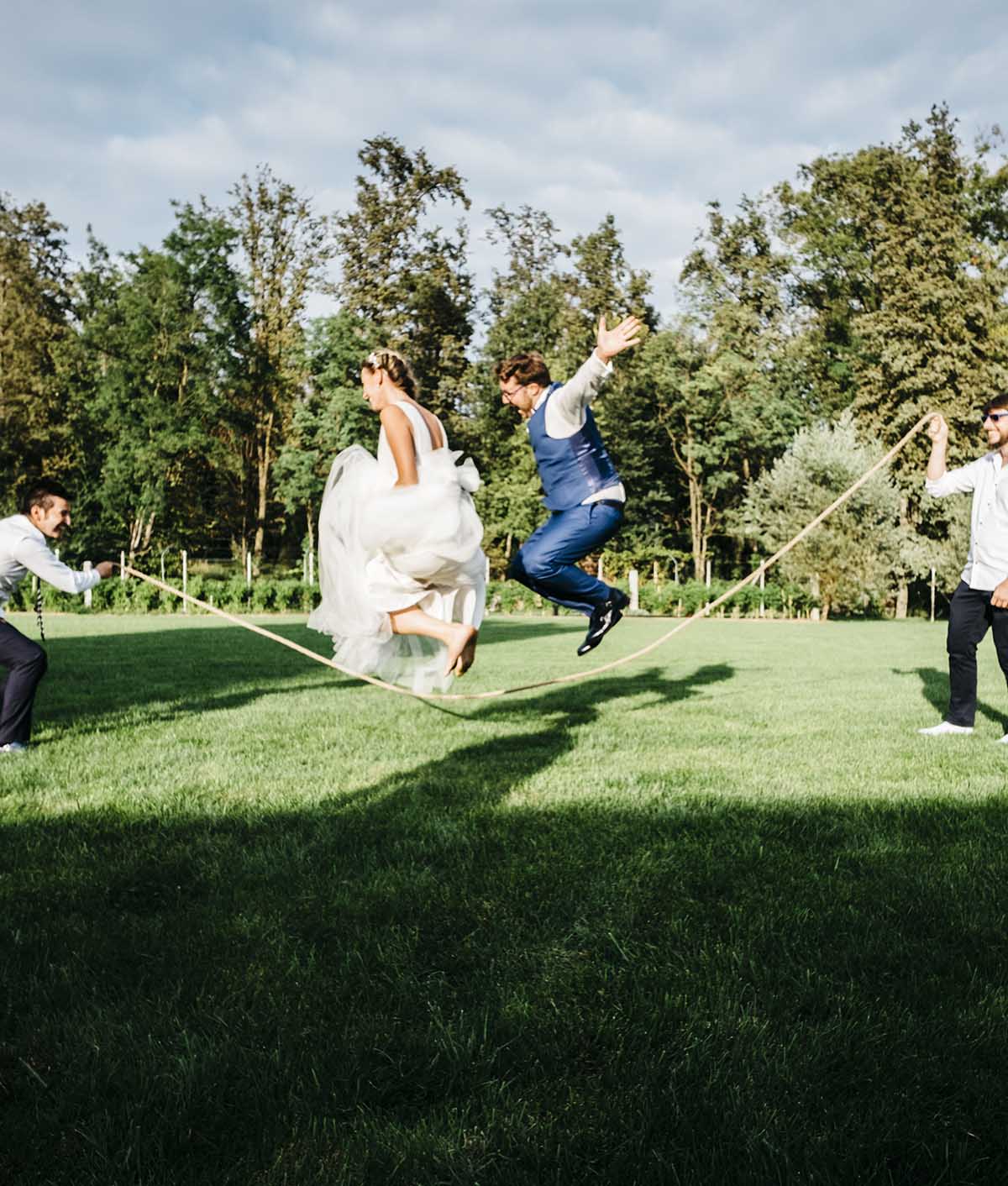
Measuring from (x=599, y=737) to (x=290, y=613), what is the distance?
29128 millimetres

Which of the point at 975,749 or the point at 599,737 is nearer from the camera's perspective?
the point at 975,749

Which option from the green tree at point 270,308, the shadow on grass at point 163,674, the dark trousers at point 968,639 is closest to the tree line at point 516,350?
the green tree at point 270,308

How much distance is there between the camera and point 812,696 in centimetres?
1179

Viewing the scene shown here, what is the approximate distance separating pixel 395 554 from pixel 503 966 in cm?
325

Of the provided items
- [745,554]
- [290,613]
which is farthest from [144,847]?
[745,554]

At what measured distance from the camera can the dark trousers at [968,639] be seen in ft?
28.5

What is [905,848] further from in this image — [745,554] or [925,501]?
[745,554]

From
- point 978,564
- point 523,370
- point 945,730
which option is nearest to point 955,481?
point 978,564

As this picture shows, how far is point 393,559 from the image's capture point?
20.5ft

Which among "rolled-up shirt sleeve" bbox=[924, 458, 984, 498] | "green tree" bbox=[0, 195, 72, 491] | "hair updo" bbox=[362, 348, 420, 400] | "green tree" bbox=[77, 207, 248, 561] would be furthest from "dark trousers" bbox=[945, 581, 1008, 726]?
"green tree" bbox=[0, 195, 72, 491]

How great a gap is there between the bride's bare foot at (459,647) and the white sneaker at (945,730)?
4827 mm

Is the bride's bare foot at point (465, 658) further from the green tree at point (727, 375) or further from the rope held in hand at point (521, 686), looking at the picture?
the green tree at point (727, 375)

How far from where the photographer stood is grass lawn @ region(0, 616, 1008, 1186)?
2.47 meters

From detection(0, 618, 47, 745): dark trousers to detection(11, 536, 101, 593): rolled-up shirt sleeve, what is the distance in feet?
1.76
